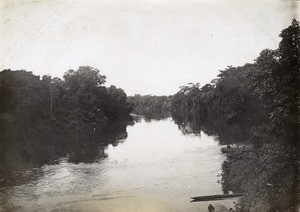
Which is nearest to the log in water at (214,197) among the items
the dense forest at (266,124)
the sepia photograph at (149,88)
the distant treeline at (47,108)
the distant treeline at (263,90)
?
the sepia photograph at (149,88)

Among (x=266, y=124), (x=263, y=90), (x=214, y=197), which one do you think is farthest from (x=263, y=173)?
(x=263, y=90)

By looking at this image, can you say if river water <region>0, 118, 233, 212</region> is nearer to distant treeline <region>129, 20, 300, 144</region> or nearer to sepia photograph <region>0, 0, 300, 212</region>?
sepia photograph <region>0, 0, 300, 212</region>

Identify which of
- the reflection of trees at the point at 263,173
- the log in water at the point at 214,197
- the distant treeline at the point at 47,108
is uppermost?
the distant treeline at the point at 47,108

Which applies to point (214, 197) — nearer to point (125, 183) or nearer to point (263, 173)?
point (263, 173)

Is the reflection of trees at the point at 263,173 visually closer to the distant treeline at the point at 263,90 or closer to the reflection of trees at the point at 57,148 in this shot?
the distant treeline at the point at 263,90

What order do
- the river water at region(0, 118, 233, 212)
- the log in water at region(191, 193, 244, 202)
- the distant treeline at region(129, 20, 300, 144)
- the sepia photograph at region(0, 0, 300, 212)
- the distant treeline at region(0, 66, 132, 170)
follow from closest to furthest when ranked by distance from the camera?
1. the distant treeline at region(129, 20, 300, 144)
2. the sepia photograph at region(0, 0, 300, 212)
3. the distant treeline at region(0, 66, 132, 170)
4. the river water at region(0, 118, 233, 212)
5. the log in water at region(191, 193, 244, 202)

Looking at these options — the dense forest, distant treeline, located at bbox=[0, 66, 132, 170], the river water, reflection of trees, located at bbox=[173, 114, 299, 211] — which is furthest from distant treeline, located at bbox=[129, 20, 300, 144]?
the river water
